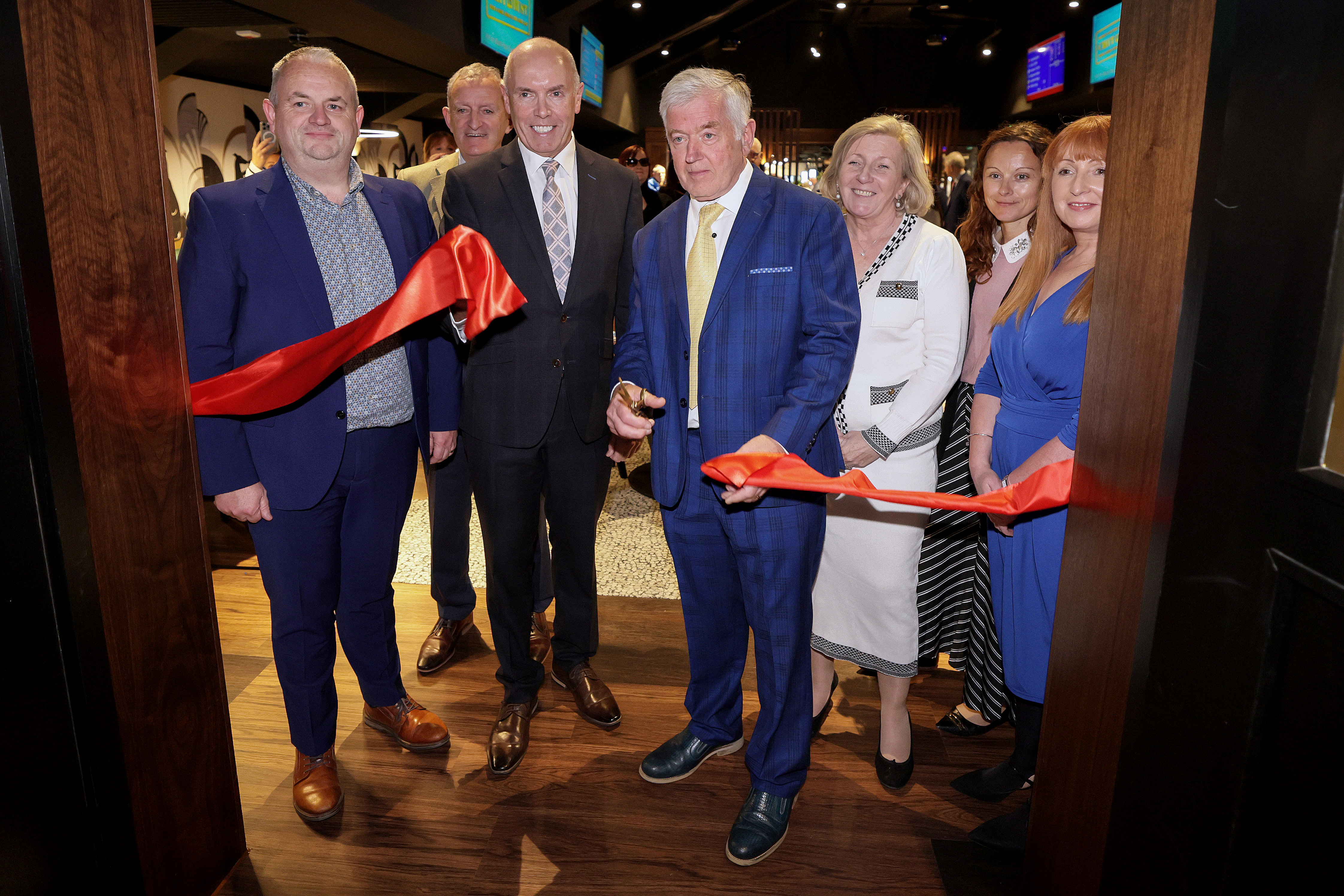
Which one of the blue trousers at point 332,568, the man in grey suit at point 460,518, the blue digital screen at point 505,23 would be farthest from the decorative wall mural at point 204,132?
the blue trousers at point 332,568

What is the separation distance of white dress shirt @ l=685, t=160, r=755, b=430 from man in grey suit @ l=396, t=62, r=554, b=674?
4.05 ft

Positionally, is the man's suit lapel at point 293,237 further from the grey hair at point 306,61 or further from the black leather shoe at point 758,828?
the black leather shoe at point 758,828

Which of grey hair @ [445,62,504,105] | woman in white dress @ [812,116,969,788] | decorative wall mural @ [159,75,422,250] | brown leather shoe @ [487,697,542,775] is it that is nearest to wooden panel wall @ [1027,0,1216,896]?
woman in white dress @ [812,116,969,788]

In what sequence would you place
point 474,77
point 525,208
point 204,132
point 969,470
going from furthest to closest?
1. point 204,132
2. point 474,77
3. point 969,470
4. point 525,208

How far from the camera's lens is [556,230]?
8.03 feet

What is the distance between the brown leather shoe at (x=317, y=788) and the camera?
2.25 meters

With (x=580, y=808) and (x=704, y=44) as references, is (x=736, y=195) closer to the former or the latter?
(x=580, y=808)

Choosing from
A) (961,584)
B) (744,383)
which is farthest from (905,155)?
(961,584)

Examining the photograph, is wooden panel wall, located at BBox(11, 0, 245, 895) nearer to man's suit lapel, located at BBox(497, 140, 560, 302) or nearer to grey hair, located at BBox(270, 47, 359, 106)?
grey hair, located at BBox(270, 47, 359, 106)

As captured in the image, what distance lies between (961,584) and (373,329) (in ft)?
6.33

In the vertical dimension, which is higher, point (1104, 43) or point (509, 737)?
point (1104, 43)

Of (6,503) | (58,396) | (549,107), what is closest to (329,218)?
(549,107)

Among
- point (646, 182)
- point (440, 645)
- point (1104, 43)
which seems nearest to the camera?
point (440, 645)

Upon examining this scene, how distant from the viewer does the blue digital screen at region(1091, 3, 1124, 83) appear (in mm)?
10883
